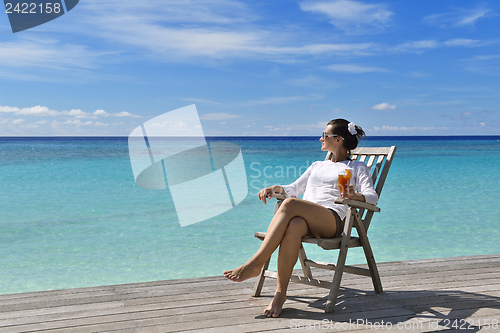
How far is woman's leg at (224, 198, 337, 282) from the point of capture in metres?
2.20

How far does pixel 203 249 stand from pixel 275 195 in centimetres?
327

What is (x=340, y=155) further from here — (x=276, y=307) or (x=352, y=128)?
(x=276, y=307)

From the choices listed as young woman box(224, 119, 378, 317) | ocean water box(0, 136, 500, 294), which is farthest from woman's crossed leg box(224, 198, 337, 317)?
ocean water box(0, 136, 500, 294)

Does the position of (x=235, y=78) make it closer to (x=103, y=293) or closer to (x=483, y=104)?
(x=483, y=104)

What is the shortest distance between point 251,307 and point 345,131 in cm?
121

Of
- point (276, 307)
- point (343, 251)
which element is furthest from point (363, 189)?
point (276, 307)

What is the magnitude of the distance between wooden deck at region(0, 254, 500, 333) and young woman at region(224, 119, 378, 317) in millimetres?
215

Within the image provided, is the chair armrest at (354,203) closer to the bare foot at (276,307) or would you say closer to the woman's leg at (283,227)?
the woman's leg at (283,227)

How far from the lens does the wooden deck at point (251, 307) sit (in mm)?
2020

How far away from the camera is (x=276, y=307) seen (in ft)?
7.05

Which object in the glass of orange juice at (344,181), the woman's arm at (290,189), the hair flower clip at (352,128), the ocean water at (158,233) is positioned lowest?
the ocean water at (158,233)

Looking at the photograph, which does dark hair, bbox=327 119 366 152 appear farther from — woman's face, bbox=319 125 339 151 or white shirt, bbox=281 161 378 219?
white shirt, bbox=281 161 378 219

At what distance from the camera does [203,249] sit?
559cm

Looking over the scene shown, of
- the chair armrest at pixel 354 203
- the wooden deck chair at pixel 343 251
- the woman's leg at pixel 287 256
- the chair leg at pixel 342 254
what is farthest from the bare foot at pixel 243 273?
the chair armrest at pixel 354 203
